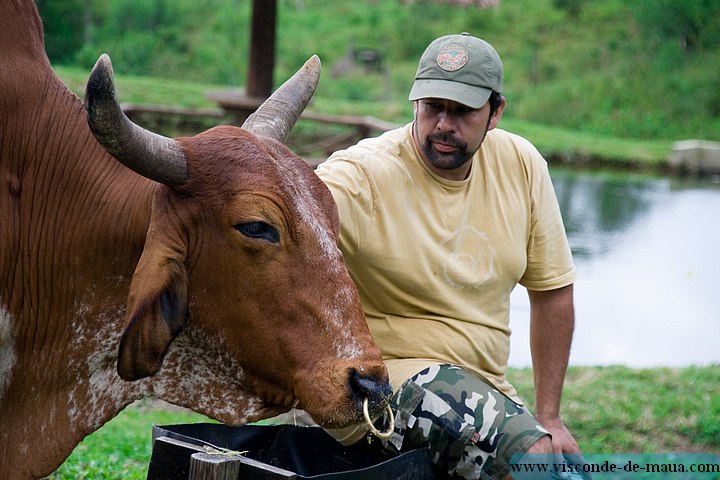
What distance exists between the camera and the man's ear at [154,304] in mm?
2738

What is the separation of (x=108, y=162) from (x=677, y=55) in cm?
1853

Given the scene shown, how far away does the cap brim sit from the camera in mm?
3650

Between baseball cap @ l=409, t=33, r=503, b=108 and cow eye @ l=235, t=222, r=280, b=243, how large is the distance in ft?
3.52

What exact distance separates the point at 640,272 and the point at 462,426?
22.9 ft

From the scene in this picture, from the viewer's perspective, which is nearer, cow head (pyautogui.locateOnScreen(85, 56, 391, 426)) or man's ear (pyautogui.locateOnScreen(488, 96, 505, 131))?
cow head (pyautogui.locateOnScreen(85, 56, 391, 426))

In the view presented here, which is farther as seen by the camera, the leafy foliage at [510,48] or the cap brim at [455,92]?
the leafy foliage at [510,48]

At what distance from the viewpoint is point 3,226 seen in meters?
2.98

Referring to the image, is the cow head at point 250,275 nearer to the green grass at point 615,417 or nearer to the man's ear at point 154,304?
the man's ear at point 154,304

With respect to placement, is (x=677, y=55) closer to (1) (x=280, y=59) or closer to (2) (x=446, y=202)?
(1) (x=280, y=59)

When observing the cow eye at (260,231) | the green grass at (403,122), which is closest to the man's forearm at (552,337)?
the cow eye at (260,231)

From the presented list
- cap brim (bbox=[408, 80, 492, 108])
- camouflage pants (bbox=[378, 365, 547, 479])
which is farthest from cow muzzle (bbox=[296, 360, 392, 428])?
cap brim (bbox=[408, 80, 492, 108])

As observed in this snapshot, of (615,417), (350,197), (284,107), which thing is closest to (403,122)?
(615,417)

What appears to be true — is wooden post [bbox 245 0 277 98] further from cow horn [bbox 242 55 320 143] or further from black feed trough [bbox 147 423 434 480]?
black feed trough [bbox 147 423 434 480]

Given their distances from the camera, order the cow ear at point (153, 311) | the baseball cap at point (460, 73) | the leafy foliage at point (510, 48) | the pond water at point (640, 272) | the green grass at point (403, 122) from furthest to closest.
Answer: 1. the leafy foliage at point (510, 48)
2. the green grass at point (403, 122)
3. the pond water at point (640, 272)
4. the baseball cap at point (460, 73)
5. the cow ear at point (153, 311)
